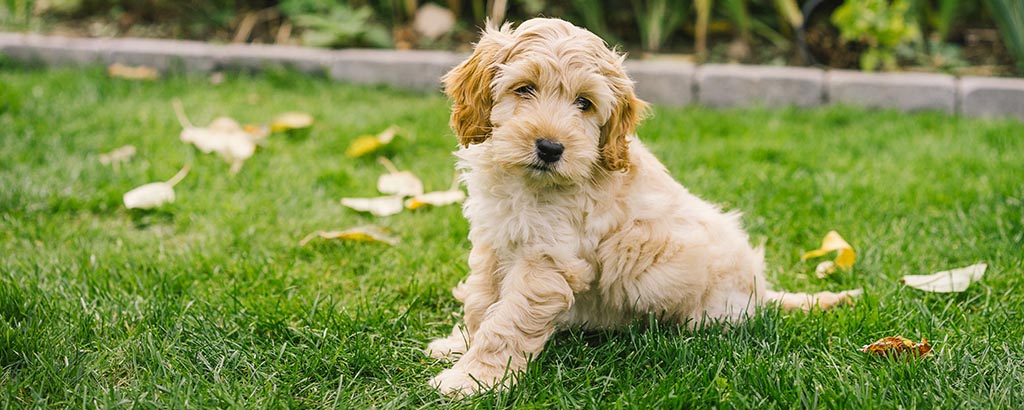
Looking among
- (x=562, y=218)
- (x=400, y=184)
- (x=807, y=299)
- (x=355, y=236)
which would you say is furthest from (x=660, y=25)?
(x=562, y=218)

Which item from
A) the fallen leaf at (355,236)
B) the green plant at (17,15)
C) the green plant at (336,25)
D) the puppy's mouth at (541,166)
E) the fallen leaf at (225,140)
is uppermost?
the puppy's mouth at (541,166)

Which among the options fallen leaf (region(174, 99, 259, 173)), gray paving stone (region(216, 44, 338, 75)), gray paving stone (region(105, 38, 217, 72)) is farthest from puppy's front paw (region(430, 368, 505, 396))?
gray paving stone (region(105, 38, 217, 72))

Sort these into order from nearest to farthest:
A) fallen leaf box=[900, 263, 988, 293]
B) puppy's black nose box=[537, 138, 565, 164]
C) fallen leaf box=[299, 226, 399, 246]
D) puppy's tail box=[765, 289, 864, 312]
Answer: puppy's black nose box=[537, 138, 565, 164] < puppy's tail box=[765, 289, 864, 312] < fallen leaf box=[900, 263, 988, 293] < fallen leaf box=[299, 226, 399, 246]

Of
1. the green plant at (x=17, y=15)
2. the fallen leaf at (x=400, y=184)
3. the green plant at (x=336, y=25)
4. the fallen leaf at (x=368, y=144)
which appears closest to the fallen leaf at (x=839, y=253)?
the fallen leaf at (x=400, y=184)

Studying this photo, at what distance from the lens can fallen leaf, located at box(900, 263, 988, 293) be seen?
340 cm

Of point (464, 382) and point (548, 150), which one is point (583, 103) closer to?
point (548, 150)

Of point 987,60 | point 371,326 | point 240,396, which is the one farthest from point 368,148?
point 987,60

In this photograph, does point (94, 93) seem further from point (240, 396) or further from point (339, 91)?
point (240, 396)

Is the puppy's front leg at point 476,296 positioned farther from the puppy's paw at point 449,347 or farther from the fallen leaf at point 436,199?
the fallen leaf at point 436,199

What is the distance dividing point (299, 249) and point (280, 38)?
4.19 m

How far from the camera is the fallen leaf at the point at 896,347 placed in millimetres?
2840

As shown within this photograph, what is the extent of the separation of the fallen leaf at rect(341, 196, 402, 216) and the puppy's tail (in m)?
1.92

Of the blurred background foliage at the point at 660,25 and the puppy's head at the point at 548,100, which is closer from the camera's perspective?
the puppy's head at the point at 548,100

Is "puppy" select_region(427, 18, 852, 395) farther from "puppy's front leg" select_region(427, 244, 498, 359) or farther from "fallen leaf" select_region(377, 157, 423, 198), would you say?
"fallen leaf" select_region(377, 157, 423, 198)
